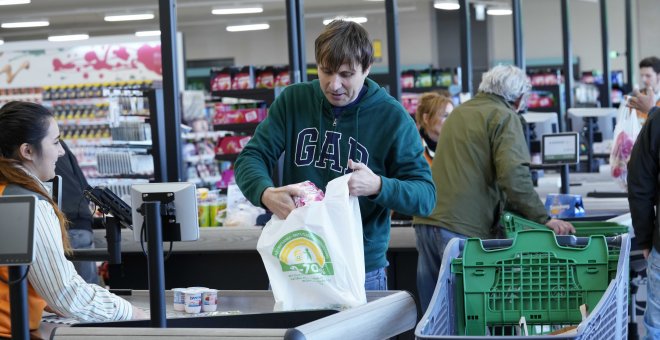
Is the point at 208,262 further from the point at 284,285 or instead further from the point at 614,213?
the point at 284,285

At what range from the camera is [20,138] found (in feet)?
10.0

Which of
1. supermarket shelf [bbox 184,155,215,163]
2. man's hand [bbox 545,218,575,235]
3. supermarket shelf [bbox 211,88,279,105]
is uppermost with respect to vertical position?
supermarket shelf [bbox 211,88,279,105]

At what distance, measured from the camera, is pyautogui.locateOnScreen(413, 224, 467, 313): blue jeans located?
4941mm

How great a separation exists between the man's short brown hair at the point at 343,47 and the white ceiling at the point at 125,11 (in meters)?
14.2

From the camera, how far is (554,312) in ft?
9.81

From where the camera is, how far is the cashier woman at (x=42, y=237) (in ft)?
9.19

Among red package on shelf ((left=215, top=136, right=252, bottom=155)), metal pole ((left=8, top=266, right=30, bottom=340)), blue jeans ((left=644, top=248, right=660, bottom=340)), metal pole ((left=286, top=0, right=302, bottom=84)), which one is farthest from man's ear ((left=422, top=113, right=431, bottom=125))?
metal pole ((left=8, top=266, right=30, bottom=340))

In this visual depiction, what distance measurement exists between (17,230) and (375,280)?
3.71 ft

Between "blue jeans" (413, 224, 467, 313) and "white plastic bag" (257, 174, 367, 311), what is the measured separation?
2300 mm

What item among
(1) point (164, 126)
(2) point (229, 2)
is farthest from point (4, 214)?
(2) point (229, 2)

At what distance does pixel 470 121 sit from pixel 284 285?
244 cm

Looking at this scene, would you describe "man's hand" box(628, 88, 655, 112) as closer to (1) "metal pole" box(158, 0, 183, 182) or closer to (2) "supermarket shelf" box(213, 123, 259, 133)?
(1) "metal pole" box(158, 0, 183, 182)

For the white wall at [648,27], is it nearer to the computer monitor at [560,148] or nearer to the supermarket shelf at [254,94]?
the supermarket shelf at [254,94]

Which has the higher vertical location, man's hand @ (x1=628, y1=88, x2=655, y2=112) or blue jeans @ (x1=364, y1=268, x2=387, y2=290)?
man's hand @ (x1=628, y1=88, x2=655, y2=112)
